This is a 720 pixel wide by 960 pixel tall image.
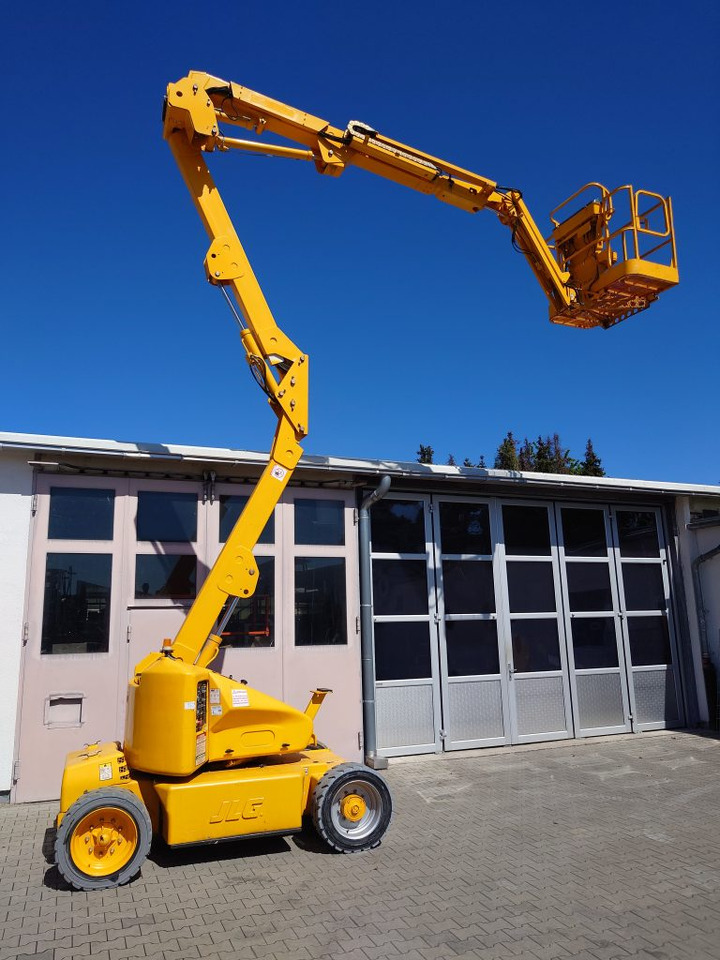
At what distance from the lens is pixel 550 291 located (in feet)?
26.5

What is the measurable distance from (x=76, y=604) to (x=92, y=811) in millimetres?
2987

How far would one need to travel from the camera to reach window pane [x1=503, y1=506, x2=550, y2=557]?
32.3ft

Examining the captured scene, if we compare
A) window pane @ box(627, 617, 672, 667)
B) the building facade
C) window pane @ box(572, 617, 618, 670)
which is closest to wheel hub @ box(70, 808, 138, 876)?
the building facade

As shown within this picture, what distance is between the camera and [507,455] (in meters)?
36.8

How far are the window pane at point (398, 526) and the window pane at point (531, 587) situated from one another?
153 cm

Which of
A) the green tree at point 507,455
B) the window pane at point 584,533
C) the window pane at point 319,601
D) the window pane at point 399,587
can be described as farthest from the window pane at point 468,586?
the green tree at point 507,455

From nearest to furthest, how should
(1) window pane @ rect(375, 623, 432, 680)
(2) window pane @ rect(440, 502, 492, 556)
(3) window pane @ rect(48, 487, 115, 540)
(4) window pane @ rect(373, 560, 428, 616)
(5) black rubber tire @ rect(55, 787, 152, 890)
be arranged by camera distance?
(5) black rubber tire @ rect(55, 787, 152, 890), (3) window pane @ rect(48, 487, 115, 540), (1) window pane @ rect(375, 623, 432, 680), (4) window pane @ rect(373, 560, 428, 616), (2) window pane @ rect(440, 502, 492, 556)

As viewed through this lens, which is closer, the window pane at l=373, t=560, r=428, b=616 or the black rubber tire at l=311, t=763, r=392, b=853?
the black rubber tire at l=311, t=763, r=392, b=853

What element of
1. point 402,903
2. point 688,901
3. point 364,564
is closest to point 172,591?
point 364,564

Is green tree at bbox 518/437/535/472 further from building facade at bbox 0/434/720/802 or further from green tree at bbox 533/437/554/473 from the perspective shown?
building facade at bbox 0/434/720/802

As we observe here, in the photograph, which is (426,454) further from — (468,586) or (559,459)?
(468,586)

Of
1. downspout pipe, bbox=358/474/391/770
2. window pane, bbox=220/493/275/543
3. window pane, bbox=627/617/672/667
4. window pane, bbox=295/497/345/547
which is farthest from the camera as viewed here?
window pane, bbox=627/617/672/667

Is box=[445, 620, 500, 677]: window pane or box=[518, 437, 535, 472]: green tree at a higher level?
box=[518, 437, 535, 472]: green tree

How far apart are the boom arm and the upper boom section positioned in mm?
11
